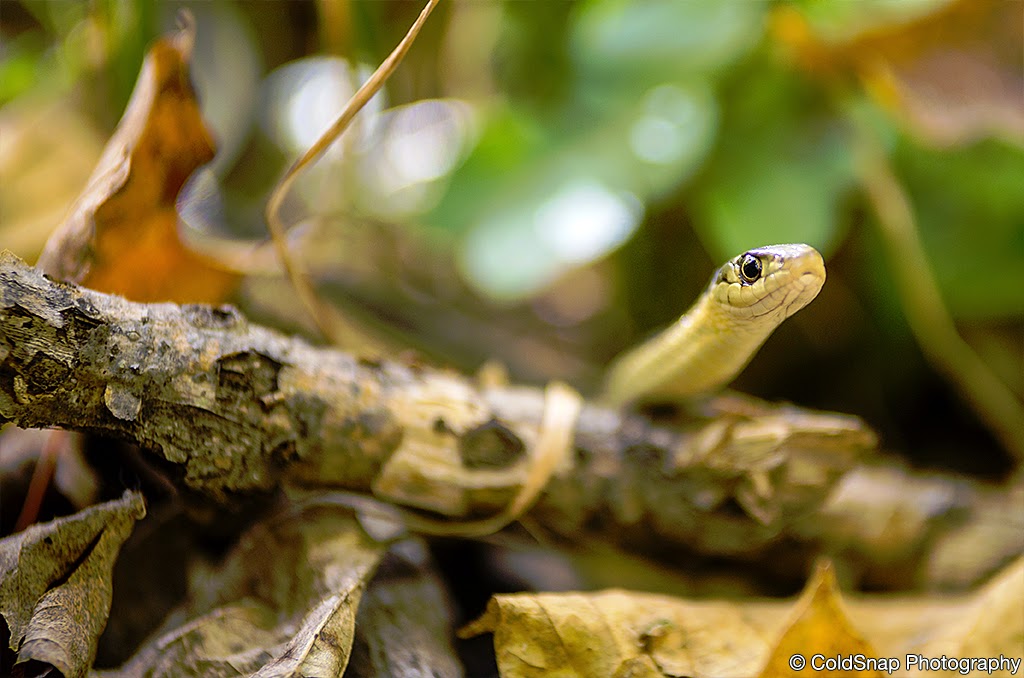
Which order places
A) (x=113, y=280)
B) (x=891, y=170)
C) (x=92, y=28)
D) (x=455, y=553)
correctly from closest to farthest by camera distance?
(x=113, y=280) < (x=455, y=553) < (x=92, y=28) < (x=891, y=170)

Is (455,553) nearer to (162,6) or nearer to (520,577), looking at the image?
(520,577)

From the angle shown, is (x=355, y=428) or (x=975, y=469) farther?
(x=975, y=469)

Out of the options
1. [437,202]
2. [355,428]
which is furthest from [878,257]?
[355,428]

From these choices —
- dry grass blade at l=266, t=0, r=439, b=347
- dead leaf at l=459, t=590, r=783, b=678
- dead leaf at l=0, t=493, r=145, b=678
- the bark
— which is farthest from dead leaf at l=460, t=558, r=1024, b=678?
dry grass blade at l=266, t=0, r=439, b=347

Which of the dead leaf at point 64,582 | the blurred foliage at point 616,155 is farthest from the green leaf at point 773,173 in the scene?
the dead leaf at point 64,582

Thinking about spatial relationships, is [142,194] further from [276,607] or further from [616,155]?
[616,155]

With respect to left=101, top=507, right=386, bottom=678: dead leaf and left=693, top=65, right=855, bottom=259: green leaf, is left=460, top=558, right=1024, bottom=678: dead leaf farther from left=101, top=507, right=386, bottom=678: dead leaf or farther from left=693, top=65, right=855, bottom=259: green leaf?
left=693, top=65, right=855, bottom=259: green leaf

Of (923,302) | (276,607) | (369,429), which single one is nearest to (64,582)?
(276,607)
